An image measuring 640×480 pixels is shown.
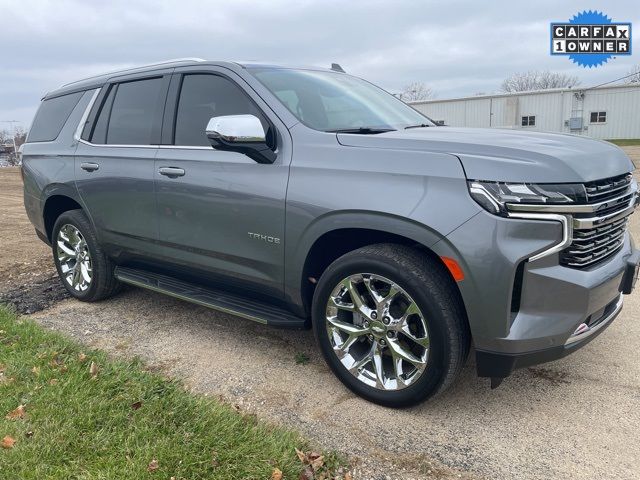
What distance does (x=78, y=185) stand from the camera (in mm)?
4770

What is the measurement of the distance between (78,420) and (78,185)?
8.22 ft

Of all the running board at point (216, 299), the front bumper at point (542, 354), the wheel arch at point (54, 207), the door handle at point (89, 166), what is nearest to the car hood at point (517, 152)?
the front bumper at point (542, 354)

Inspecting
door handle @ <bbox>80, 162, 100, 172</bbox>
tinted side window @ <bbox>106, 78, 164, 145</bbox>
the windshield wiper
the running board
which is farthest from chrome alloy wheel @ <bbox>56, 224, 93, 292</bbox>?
the windshield wiper

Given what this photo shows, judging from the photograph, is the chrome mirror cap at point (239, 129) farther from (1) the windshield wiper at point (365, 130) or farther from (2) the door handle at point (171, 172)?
(2) the door handle at point (171, 172)

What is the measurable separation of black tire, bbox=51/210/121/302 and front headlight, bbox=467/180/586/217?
11.5 feet

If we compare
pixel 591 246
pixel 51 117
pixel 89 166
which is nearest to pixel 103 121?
pixel 89 166

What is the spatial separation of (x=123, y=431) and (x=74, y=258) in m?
2.81

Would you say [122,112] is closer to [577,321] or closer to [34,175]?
[34,175]

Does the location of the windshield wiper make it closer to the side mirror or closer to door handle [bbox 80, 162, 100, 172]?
the side mirror

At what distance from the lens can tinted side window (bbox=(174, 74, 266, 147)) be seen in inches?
146

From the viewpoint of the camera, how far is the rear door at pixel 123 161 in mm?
4156

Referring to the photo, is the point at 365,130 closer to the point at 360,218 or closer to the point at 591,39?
the point at 360,218

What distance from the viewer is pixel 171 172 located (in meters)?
3.89

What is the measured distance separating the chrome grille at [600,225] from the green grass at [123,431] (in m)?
1.53
